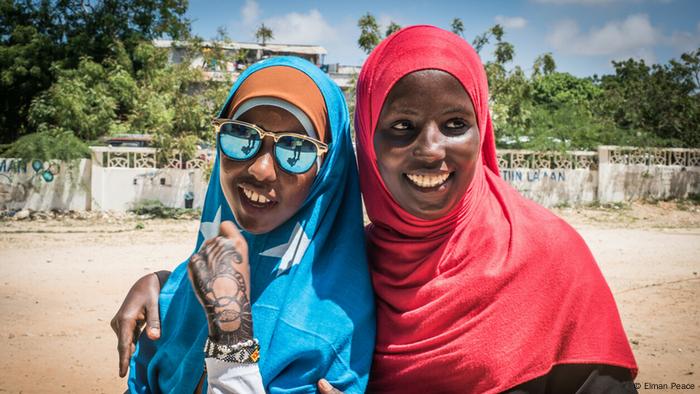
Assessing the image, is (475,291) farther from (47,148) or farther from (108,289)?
(47,148)

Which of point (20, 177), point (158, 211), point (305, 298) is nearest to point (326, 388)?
point (305, 298)

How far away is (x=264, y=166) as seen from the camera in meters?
1.71

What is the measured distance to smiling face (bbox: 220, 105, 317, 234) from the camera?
5.66ft

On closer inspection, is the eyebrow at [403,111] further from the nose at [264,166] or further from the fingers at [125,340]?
the fingers at [125,340]

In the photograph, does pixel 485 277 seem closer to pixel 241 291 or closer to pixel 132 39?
pixel 241 291

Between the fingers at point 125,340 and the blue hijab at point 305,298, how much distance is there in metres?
0.07

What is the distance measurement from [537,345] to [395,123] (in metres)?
0.80

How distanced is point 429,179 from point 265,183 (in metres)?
0.50

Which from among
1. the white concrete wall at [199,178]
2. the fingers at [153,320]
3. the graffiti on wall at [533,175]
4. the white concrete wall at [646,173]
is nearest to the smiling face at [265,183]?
the fingers at [153,320]

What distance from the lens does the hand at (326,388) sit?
5.31 feet

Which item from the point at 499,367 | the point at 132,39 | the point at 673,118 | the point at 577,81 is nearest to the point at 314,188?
the point at 499,367

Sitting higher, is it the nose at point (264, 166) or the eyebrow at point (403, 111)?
the eyebrow at point (403, 111)

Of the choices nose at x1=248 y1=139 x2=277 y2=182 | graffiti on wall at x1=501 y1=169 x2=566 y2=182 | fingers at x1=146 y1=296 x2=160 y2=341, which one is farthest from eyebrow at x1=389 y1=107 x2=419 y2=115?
graffiti on wall at x1=501 y1=169 x2=566 y2=182

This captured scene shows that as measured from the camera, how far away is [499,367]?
1.68 meters
